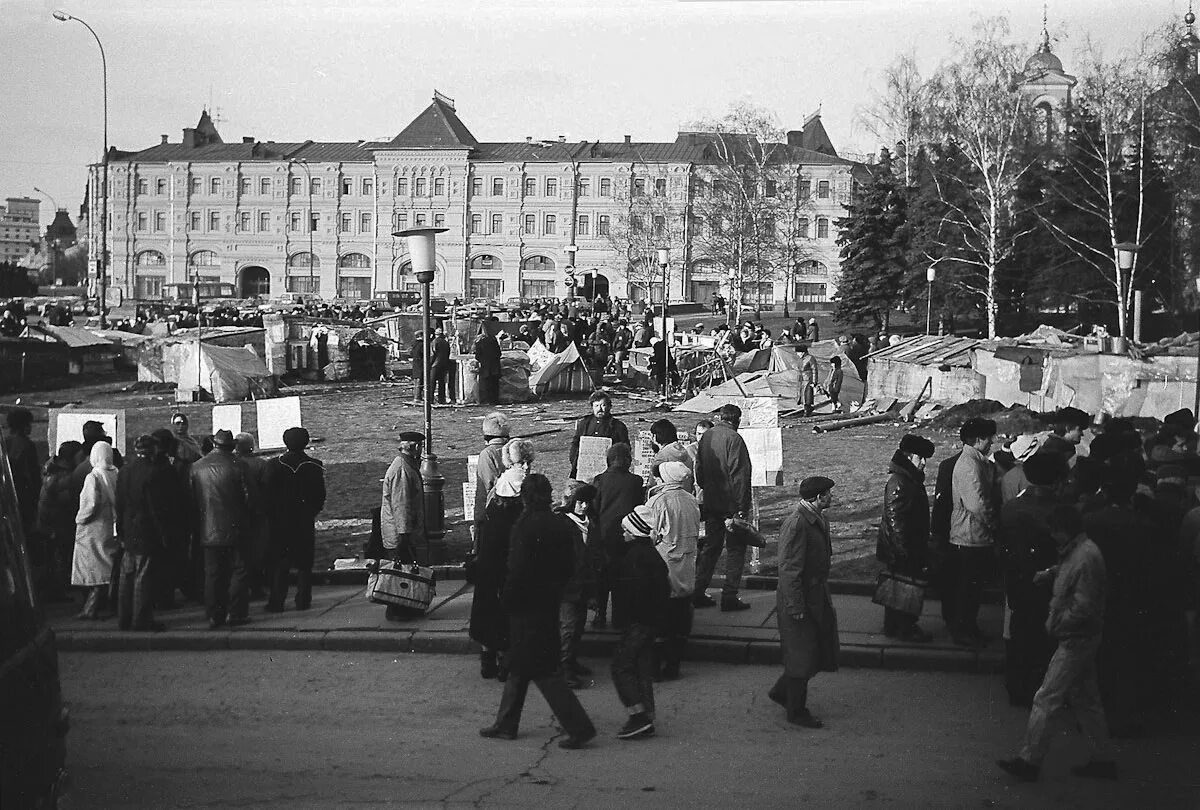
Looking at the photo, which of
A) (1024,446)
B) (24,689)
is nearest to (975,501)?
(1024,446)

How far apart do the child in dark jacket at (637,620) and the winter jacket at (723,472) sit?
2531mm

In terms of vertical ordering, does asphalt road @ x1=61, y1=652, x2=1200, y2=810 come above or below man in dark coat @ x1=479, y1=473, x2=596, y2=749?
below

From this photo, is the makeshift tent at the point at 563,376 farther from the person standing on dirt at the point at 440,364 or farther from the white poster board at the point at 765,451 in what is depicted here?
the white poster board at the point at 765,451

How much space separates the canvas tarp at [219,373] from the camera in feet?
99.1

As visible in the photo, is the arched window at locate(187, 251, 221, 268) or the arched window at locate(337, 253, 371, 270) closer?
the arched window at locate(337, 253, 371, 270)

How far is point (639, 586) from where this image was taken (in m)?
8.18

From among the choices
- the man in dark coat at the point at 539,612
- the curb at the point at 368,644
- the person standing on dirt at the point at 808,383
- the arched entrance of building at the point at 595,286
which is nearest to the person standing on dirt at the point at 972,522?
the curb at the point at 368,644

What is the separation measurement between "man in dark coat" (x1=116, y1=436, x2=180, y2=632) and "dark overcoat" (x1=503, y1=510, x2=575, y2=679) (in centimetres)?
386

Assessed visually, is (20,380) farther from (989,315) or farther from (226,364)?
(989,315)

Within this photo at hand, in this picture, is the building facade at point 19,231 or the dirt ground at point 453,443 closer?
the dirt ground at point 453,443

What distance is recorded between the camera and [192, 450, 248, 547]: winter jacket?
1057 centimetres

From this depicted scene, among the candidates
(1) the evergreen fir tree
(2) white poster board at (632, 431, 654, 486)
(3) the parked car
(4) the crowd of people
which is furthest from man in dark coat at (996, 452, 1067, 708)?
(1) the evergreen fir tree

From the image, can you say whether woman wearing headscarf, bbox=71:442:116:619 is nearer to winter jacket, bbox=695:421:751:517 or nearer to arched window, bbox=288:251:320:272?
winter jacket, bbox=695:421:751:517

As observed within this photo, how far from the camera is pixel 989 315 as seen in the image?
4322 centimetres
